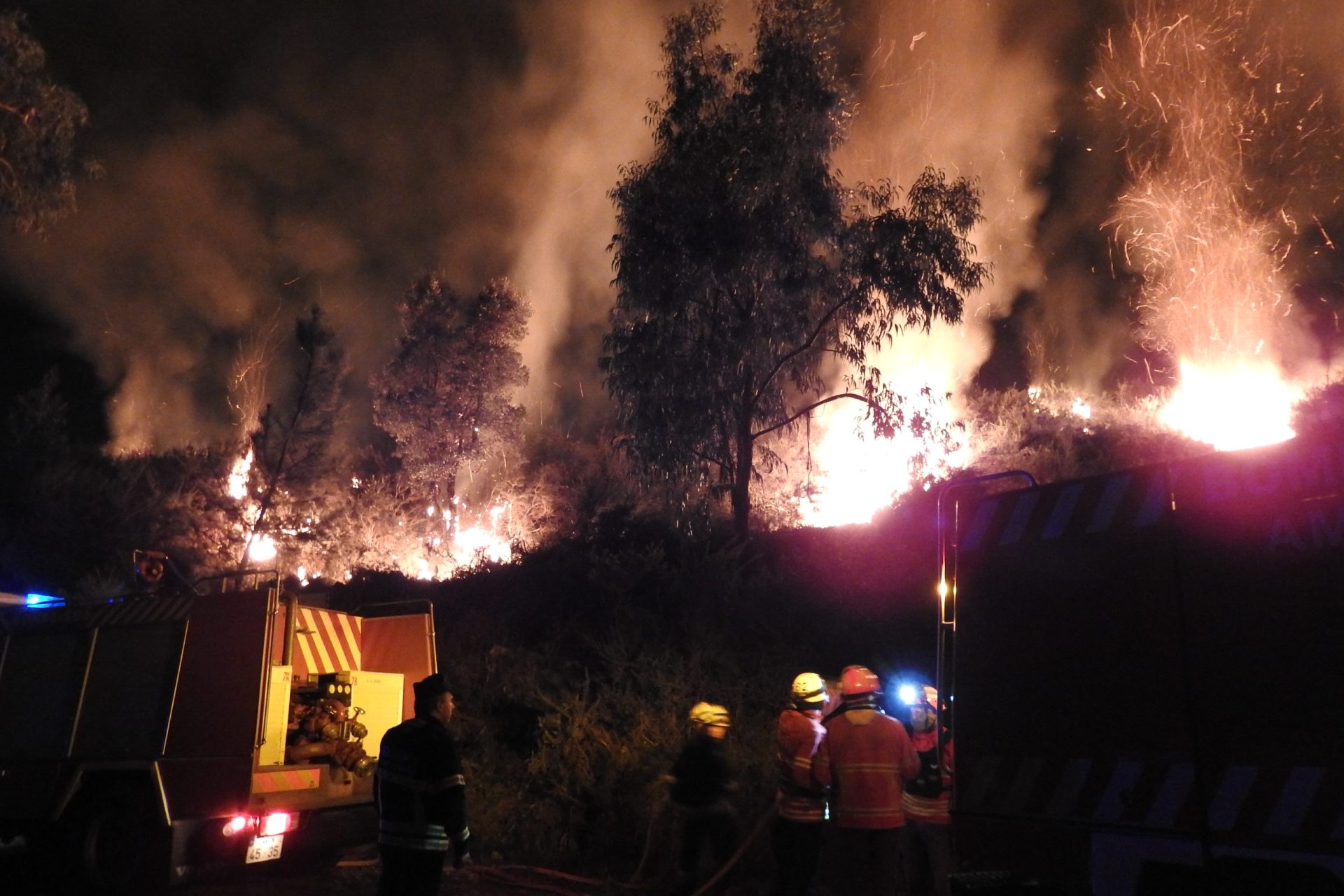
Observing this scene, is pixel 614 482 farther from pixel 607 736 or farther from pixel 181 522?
pixel 607 736

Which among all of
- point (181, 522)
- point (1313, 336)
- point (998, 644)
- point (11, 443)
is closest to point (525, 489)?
point (181, 522)

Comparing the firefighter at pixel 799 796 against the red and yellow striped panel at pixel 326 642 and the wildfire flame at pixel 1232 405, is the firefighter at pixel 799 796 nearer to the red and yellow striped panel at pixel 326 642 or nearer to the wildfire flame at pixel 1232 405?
the red and yellow striped panel at pixel 326 642

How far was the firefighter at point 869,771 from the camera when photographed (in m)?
5.43

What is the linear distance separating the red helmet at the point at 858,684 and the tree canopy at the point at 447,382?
31846mm

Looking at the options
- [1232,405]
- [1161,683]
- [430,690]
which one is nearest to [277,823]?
[430,690]

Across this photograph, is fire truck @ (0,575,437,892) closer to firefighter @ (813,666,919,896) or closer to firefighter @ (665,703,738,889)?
firefighter @ (665,703,738,889)

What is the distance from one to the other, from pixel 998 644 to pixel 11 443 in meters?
35.8

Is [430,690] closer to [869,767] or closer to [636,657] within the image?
[869,767]

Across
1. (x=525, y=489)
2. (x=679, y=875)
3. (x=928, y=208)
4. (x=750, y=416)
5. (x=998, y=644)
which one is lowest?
(x=679, y=875)

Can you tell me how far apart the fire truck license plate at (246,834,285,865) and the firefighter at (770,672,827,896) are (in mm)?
3596

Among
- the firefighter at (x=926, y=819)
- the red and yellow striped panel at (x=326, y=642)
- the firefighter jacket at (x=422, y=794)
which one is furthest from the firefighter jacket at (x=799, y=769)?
the red and yellow striped panel at (x=326, y=642)

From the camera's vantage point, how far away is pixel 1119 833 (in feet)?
10.5

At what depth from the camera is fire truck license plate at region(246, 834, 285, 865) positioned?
702cm

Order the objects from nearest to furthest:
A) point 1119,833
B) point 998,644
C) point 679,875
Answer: point 1119,833 → point 998,644 → point 679,875
